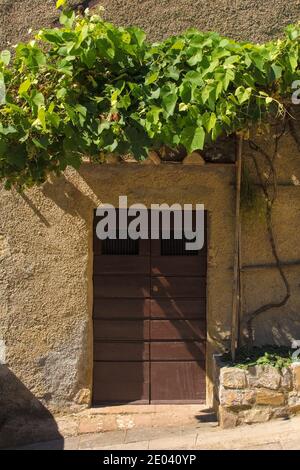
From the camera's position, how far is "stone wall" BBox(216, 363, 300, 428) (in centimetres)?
483

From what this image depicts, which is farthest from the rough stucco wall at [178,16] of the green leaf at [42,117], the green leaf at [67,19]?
the green leaf at [42,117]

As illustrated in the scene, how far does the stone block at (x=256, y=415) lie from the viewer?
4.84 metres

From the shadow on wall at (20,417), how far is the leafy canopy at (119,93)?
192 centimetres

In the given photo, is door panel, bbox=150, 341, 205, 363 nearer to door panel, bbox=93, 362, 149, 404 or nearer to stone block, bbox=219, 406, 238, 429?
door panel, bbox=93, 362, 149, 404

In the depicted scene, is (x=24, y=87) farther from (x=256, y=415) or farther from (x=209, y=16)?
(x=256, y=415)

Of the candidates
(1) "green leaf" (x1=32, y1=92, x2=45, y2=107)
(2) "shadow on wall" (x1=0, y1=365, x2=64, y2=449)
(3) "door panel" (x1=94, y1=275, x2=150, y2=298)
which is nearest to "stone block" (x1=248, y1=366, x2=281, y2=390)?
(3) "door panel" (x1=94, y1=275, x2=150, y2=298)

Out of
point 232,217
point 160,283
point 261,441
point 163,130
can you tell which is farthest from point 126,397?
point 163,130

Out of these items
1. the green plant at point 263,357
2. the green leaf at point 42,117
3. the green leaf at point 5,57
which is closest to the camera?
the green leaf at point 42,117

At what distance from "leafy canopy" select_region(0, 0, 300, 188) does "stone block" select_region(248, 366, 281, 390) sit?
1886mm

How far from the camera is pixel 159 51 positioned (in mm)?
4516

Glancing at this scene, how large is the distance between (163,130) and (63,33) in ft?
3.26

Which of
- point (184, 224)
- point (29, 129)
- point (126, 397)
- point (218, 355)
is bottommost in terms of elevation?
point (126, 397)

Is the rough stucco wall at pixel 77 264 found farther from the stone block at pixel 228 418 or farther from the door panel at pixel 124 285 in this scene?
the stone block at pixel 228 418

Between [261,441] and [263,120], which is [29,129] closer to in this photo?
[263,120]
